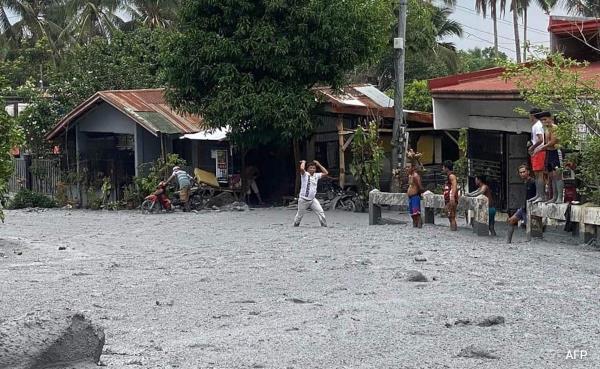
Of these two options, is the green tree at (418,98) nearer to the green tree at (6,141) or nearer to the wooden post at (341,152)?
the wooden post at (341,152)

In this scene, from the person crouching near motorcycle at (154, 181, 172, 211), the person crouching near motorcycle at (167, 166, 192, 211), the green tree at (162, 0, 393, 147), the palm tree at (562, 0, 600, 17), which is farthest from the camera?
the palm tree at (562, 0, 600, 17)

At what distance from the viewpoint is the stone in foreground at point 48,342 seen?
7488 mm

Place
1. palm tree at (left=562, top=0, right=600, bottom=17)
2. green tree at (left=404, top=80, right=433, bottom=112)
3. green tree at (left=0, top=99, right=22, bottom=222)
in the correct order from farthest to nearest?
1. palm tree at (left=562, top=0, right=600, bottom=17)
2. green tree at (left=404, top=80, right=433, bottom=112)
3. green tree at (left=0, top=99, right=22, bottom=222)

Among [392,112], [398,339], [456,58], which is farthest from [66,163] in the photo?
[398,339]

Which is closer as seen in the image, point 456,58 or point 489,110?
point 489,110

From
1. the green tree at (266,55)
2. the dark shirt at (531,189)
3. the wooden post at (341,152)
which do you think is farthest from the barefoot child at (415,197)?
the wooden post at (341,152)

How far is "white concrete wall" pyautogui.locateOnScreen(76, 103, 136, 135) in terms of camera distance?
3206 centimetres

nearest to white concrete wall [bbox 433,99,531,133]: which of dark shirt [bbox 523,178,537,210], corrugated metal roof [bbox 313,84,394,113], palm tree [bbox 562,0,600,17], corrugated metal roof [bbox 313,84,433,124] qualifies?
dark shirt [bbox 523,178,537,210]

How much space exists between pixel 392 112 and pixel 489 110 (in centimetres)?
638

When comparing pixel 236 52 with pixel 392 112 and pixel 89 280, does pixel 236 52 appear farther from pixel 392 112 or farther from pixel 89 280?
pixel 89 280

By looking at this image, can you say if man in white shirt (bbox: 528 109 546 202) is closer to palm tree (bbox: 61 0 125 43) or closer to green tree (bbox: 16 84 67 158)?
green tree (bbox: 16 84 67 158)

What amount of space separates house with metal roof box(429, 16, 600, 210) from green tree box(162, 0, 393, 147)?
16.6ft

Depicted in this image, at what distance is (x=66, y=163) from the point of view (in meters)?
34.4

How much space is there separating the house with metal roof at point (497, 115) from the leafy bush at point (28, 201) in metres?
15.8
